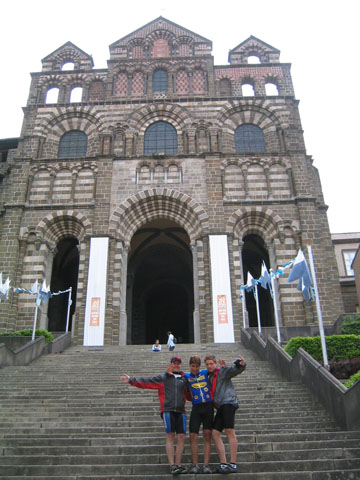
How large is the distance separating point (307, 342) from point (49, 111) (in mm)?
22627

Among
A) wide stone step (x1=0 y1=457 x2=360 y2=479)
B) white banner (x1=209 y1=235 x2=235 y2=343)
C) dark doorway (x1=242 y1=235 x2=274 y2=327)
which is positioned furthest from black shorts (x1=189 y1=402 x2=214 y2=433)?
dark doorway (x1=242 y1=235 x2=274 y2=327)

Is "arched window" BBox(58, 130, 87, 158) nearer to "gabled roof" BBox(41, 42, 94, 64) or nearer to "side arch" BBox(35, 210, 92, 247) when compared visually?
"side arch" BBox(35, 210, 92, 247)

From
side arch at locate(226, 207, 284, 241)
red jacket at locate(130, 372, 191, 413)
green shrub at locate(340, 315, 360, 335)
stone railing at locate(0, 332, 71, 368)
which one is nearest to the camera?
red jacket at locate(130, 372, 191, 413)

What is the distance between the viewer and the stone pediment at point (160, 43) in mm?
30219

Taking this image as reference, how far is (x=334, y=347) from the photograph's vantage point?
45.0 ft

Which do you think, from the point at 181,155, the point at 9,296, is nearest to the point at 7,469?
the point at 9,296

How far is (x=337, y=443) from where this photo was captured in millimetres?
7316

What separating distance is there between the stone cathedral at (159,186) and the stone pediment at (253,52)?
80 millimetres

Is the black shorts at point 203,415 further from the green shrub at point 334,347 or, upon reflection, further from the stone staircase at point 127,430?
the green shrub at point 334,347

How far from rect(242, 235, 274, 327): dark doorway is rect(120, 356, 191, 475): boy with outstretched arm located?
66.8 ft

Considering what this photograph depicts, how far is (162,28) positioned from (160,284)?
20123mm

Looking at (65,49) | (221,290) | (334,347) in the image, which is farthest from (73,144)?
(334,347)

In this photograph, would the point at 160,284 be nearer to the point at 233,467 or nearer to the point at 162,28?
the point at 162,28

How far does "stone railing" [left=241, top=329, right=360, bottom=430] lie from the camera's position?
7.85 meters
